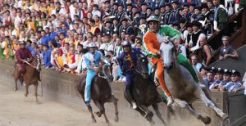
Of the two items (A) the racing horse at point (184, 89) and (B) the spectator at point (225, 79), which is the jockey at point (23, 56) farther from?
(A) the racing horse at point (184, 89)

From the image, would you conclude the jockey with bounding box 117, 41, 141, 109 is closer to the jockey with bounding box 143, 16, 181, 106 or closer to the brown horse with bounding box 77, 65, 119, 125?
→ the jockey with bounding box 143, 16, 181, 106

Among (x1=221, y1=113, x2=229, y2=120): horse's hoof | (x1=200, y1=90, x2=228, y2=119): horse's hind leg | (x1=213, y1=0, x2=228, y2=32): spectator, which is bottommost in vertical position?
(x1=221, y1=113, x2=229, y2=120): horse's hoof

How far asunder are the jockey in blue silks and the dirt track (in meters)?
0.93

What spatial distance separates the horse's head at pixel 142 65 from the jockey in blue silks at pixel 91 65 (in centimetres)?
230

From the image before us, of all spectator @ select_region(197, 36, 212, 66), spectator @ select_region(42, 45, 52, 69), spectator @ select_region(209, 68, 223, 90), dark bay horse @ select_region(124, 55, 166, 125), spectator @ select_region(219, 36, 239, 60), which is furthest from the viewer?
spectator @ select_region(42, 45, 52, 69)

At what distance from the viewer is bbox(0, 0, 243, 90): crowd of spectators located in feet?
49.3

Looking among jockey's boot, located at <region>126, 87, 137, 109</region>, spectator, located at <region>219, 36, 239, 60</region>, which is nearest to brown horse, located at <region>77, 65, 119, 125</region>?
jockey's boot, located at <region>126, 87, 137, 109</region>

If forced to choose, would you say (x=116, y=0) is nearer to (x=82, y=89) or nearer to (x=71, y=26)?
(x=71, y=26)

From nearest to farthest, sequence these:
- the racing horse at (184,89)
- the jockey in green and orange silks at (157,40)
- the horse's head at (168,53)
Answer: the horse's head at (168,53) < the racing horse at (184,89) < the jockey in green and orange silks at (157,40)

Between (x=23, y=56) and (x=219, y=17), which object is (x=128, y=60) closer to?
(x=219, y=17)

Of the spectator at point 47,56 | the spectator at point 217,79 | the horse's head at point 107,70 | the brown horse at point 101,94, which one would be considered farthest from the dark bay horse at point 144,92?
the spectator at point 47,56

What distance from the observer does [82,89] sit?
16.4m

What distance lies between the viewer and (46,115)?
1823 cm

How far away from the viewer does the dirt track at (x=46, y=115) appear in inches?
634
